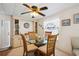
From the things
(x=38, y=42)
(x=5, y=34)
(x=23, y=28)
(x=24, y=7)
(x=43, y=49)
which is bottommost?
(x=43, y=49)

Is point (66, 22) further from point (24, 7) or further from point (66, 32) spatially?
point (24, 7)

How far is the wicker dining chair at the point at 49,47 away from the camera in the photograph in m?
1.96

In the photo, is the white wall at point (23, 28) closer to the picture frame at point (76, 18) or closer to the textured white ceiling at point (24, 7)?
the textured white ceiling at point (24, 7)

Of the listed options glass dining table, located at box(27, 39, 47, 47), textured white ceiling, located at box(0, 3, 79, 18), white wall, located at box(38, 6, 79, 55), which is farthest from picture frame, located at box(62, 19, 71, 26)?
glass dining table, located at box(27, 39, 47, 47)

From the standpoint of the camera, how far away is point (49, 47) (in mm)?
1985

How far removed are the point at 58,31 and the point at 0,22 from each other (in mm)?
985

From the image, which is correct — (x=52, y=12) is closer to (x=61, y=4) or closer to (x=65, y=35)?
(x=61, y=4)

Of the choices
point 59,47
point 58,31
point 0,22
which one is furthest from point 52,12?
point 0,22

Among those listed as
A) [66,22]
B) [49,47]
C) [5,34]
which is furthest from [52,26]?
[5,34]

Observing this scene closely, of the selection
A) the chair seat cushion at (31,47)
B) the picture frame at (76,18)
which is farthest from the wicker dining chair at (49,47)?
the picture frame at (76,18)

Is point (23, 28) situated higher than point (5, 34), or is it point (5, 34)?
point (23, 28)

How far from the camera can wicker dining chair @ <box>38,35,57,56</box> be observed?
1.96m

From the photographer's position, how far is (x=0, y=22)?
1.90 m

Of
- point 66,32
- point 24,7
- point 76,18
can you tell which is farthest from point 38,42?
point 76,18
